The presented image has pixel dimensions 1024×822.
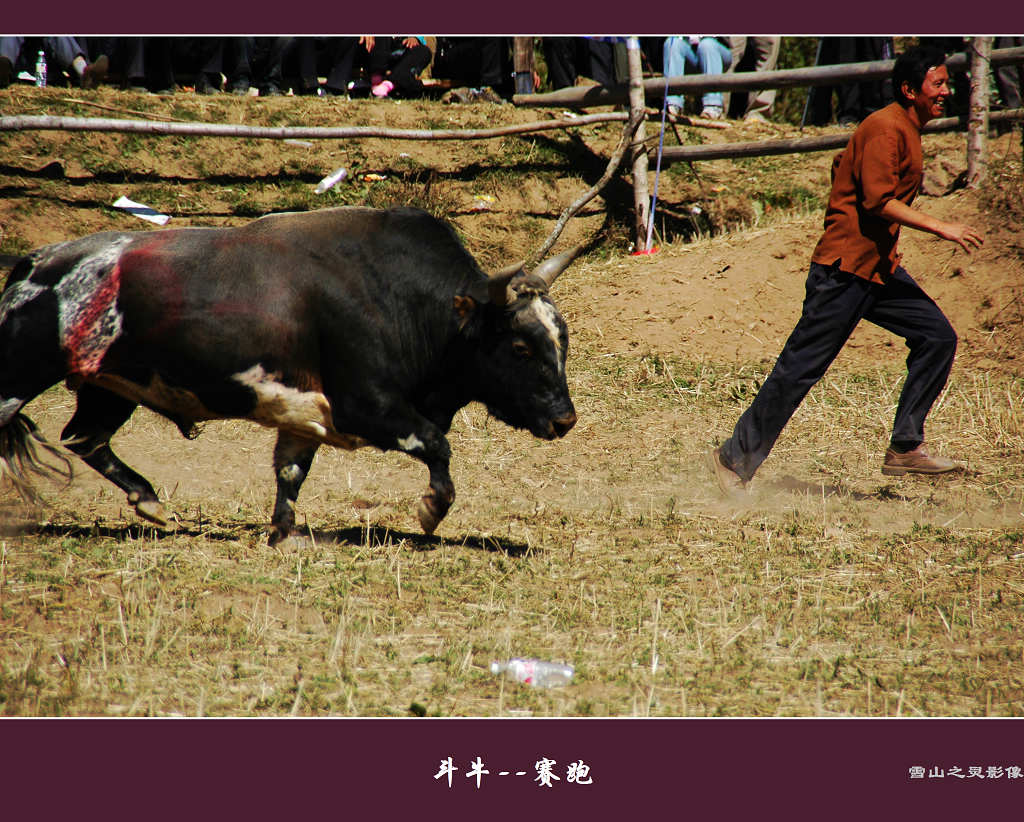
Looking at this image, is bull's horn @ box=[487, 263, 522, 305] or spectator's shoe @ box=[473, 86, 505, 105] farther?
spectator's shoe @ box=[473, 86, 505, 105]

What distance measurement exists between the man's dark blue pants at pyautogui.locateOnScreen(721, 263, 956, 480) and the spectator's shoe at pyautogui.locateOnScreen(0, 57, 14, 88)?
822 centimetres

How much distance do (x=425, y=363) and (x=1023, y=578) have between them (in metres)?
2.93

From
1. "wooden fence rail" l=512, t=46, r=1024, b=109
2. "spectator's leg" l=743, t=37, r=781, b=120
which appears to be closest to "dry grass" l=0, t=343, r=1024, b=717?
"wooden fence rail" l=512, t=46, r=1024, b=109

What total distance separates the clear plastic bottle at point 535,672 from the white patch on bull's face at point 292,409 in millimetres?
1712

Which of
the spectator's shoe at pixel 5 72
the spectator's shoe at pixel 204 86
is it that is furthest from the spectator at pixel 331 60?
the spectator's shoe at pixel 5 72

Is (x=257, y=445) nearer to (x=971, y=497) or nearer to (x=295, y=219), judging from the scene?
(x=295, y=219)

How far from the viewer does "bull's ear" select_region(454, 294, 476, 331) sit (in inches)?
206

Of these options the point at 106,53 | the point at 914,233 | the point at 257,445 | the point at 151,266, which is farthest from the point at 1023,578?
the point at 106,53

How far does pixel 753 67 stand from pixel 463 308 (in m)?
10.1

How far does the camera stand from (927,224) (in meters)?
5.41

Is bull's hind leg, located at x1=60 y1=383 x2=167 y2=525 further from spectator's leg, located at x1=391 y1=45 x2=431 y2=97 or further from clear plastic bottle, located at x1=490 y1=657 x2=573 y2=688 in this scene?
spectator's leg, located at x1=391 y1=45 x2=431 y2=97

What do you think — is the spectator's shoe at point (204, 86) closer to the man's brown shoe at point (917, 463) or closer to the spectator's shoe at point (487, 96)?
the spectator's shoe at point (487, 96)

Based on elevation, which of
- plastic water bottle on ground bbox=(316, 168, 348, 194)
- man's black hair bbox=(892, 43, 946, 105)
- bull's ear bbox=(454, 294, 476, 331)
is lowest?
plastic water bottle on ground bbox=(316, 168, 348, 194)

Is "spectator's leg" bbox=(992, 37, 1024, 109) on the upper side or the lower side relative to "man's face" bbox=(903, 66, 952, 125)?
lower
